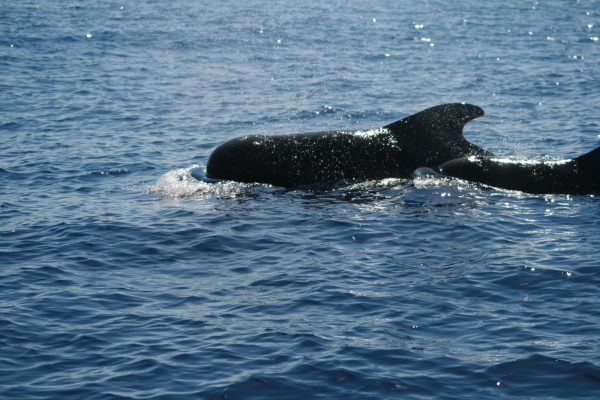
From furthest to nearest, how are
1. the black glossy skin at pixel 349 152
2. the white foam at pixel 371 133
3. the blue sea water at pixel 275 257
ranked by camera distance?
1. the white foam at pixel 371 133
2. the black glossy skin at pixel 349 152
3. the blue sea water at pixel 275 257

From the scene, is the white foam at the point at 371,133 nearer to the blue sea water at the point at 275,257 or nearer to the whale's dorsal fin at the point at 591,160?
the blue sea water at the point at 275,257

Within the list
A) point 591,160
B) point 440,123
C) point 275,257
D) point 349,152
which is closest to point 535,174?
point 591,160

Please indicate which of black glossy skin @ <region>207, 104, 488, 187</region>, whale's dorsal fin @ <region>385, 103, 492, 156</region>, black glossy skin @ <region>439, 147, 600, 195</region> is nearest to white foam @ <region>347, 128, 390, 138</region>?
black glossy skin @ <region>207, 104, 488, 187</region>

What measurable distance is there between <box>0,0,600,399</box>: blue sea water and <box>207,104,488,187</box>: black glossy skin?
53cm

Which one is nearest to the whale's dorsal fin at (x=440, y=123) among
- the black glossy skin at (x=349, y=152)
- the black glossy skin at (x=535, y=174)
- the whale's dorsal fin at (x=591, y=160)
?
the black glossy skin at (x=349, y=152)

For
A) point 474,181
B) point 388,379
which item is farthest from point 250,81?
point 388,379

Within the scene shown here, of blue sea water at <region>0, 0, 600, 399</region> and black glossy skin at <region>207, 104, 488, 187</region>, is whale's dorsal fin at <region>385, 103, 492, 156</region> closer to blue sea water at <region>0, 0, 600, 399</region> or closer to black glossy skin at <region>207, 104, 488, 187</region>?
black glossy skin at <region>207, 104, 488, 187</region>

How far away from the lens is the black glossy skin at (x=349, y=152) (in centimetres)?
2059

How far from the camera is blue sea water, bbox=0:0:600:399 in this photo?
11.8 metres

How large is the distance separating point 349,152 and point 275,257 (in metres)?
5.35

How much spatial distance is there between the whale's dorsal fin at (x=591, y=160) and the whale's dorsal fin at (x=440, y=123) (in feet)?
7.85

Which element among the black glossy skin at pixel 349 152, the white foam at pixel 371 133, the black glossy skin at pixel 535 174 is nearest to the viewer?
the black glossy skin at pixel 535 174

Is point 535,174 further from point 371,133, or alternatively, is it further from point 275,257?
point 275,257

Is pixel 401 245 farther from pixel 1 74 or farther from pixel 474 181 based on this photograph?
pixel 1 74
